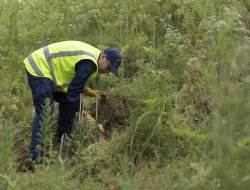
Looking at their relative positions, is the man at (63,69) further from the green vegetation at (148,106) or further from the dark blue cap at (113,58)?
the green vegetation at (148,106)

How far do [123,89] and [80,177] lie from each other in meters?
1.72

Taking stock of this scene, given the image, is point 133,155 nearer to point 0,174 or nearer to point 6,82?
point 0,174

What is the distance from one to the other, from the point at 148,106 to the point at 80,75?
2.90ft

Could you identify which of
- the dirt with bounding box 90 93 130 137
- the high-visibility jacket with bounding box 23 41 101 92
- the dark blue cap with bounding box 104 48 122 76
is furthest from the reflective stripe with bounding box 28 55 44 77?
the dirt with bounding box 90 93 130 137

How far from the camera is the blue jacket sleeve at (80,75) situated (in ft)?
17.4

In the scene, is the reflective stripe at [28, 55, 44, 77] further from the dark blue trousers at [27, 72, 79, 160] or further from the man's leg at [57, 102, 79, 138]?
the man's leg at [57, 102, 79, 138]

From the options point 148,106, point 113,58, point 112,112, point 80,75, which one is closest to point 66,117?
point 112,112

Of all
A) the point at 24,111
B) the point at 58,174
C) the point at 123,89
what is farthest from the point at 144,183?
the point at 24,111

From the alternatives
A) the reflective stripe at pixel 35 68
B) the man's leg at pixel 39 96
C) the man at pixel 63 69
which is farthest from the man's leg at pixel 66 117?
the reflective stripe at pixel 35 68

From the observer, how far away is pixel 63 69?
550cm

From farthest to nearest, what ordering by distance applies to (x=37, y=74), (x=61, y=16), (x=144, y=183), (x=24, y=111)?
(x=61, y=16)
(x=24, y=111)
(x=37, y=74)
(x=144, y=183)

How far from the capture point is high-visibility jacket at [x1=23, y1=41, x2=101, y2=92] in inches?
213

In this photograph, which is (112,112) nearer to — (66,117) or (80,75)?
(66,117)

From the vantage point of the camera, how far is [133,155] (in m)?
4.83
